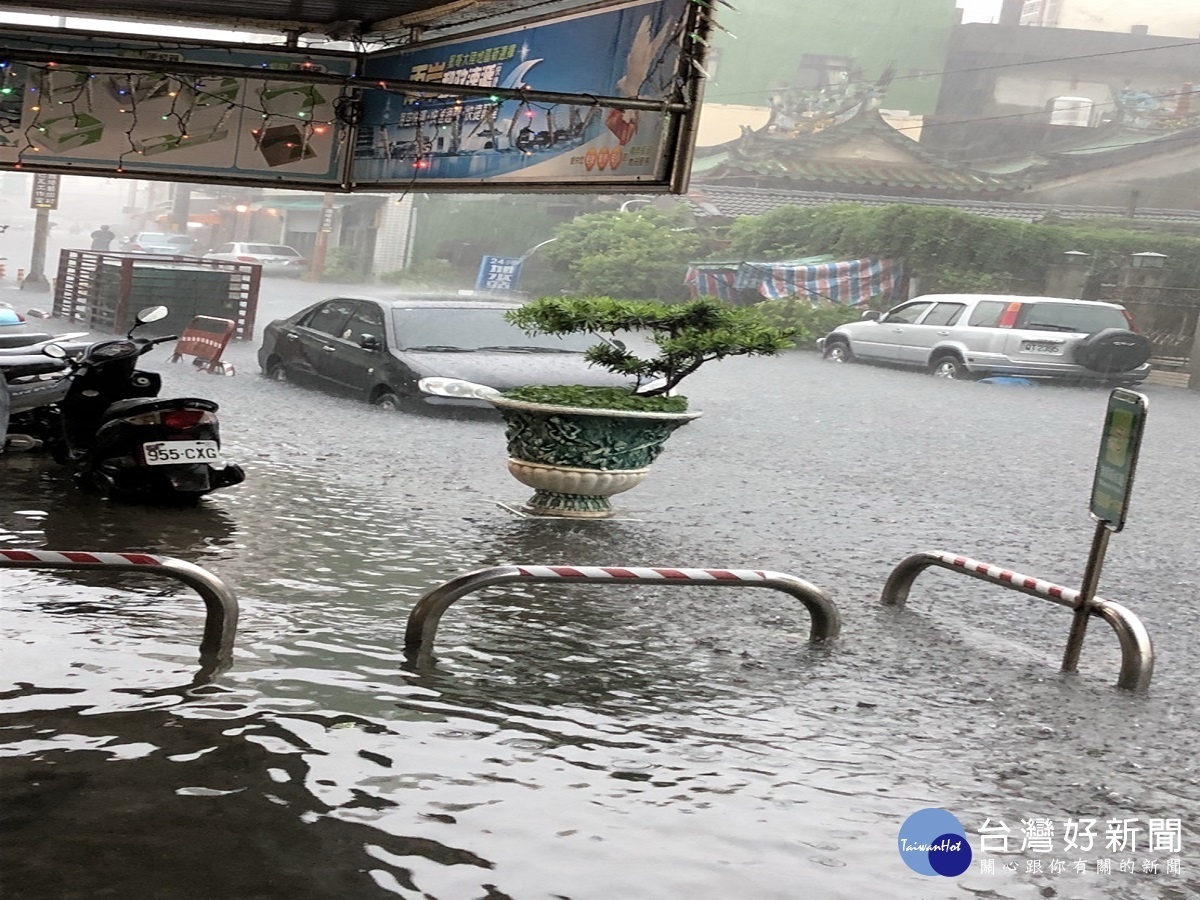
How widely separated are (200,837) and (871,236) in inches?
438

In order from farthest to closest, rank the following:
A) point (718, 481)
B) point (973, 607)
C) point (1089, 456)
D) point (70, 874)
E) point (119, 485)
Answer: point (1089, 456), point (718, 481), point (119, 485), point (973, 607), point (70, 874)

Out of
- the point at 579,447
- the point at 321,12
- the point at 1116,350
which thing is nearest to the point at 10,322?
the point at 321,12

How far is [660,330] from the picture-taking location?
26.3 ft

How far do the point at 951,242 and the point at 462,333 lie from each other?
14.9 ft

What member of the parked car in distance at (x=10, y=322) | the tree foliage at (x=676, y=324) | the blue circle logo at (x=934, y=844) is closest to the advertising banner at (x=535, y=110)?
the tree foliage at (x=676, y=324)

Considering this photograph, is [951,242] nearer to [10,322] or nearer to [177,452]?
[10,322]

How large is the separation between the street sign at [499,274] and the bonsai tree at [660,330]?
20.5 feet

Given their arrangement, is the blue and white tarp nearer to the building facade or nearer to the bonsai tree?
the building facade

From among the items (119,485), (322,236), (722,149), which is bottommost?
(119,485)

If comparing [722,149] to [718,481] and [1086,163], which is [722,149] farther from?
[718,481]

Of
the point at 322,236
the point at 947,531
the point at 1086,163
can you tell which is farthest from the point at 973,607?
the point at 322,236

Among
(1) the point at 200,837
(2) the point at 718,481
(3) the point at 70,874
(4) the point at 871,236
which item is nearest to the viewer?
(3) the point at 70,874

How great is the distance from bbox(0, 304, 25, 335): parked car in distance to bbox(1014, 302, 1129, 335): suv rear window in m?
7.98

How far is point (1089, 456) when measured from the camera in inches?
470
